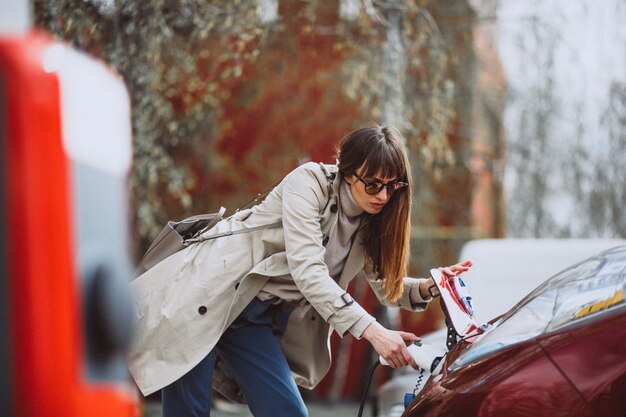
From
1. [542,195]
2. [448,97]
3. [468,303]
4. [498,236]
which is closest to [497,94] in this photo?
[542,195]

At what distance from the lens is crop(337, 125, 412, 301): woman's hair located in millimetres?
3816

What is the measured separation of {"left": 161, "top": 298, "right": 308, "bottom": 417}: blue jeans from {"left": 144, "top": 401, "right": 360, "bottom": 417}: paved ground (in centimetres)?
630

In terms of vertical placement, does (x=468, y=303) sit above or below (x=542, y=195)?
above

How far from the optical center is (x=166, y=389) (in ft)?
13.1

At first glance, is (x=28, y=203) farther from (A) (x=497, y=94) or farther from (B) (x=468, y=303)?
(A) (x=497, y=94)

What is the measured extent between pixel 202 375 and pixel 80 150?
1.93 metres

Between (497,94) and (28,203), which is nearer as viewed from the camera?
(28,203)

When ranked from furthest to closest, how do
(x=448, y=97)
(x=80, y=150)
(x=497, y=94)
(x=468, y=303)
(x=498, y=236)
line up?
(x=498, y=236) < (x=497, y=94) < (x=448, y=97) < (x=468, y=303) < (x=80, y=150)

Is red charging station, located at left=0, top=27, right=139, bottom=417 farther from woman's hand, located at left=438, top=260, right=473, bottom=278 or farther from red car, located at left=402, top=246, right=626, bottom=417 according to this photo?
woman's hand, located at left=438, top=260, right=473, bottom=278

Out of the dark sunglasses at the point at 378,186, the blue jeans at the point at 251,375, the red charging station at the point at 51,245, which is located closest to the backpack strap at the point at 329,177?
the dark sunglasses at the point at 378,186

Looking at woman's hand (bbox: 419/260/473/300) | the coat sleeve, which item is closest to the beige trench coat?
→ the coat sleeve

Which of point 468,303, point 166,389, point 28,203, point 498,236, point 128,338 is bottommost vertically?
point 498,236

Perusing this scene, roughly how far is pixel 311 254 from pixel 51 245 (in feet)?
5.87

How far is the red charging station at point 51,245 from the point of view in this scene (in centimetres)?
202
